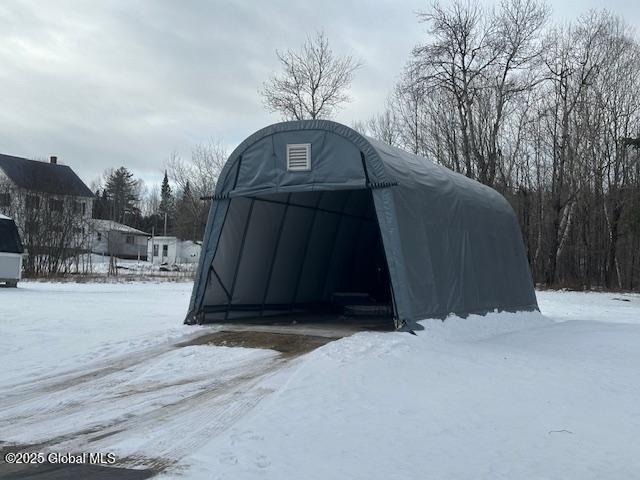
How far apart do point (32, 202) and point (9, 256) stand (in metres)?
11.5

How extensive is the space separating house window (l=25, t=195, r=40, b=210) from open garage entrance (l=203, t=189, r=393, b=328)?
21726 millimetres

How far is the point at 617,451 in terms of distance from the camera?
16.9 feet

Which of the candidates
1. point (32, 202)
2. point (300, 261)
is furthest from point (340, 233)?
point (32, 202)

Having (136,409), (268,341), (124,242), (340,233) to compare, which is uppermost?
(124,242)

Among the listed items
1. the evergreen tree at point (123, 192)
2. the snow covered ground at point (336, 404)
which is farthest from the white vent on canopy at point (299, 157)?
the evergreen tree at point (123, 192)

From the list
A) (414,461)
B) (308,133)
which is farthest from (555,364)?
(308,133)

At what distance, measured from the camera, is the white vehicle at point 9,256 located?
21781 mm

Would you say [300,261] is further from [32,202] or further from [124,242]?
[124,242]

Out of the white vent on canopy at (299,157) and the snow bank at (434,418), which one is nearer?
the snow bank at (434,418)

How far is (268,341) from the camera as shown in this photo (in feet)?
31.3

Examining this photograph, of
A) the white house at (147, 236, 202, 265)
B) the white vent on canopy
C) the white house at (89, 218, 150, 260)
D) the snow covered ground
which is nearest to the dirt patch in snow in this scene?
the snow covered ground

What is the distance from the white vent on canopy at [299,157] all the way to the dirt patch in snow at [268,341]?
2.86m

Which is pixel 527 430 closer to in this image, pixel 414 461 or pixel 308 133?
pixel 414 461

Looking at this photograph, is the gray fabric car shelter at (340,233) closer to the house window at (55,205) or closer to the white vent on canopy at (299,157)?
the white vent on canopy at (299,157)
